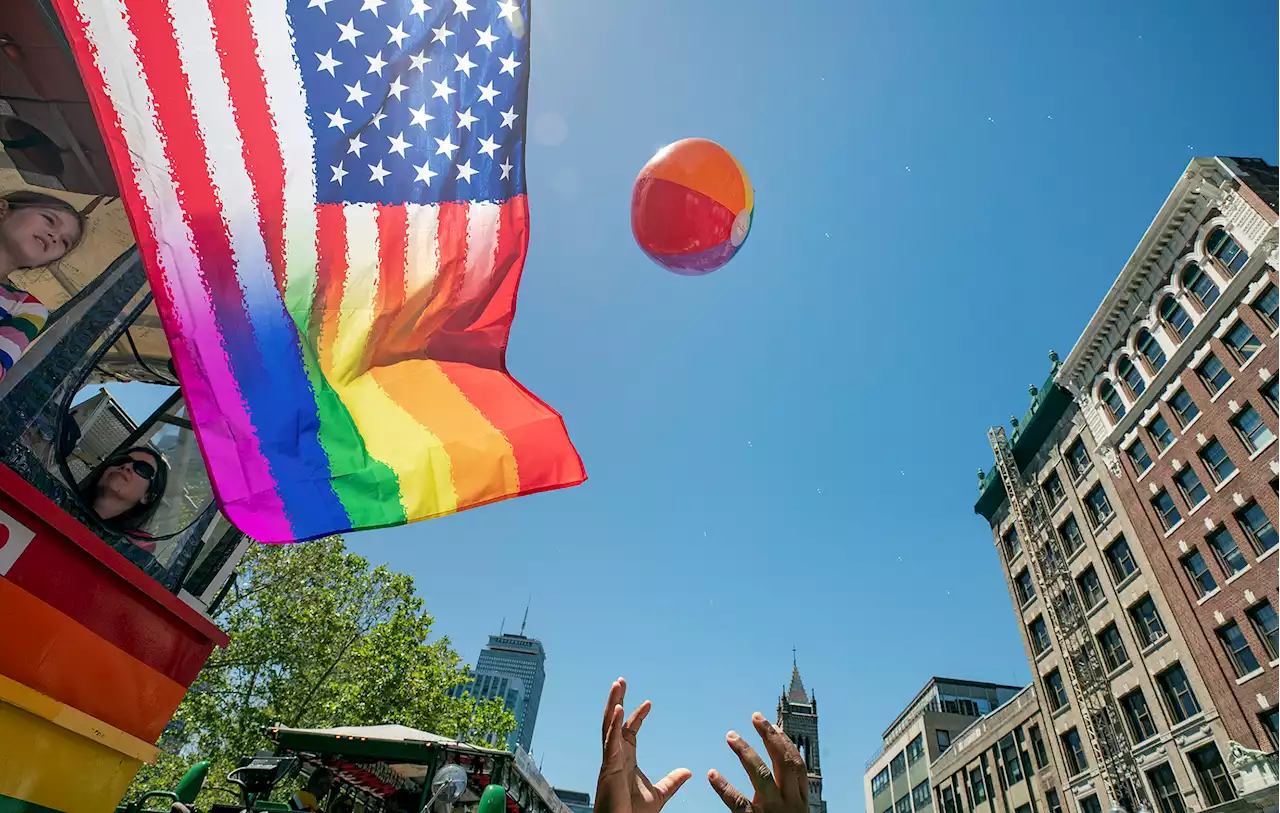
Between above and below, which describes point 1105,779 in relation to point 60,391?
above

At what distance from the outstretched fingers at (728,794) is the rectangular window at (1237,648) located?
29453mm

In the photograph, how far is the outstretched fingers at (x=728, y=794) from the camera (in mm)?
2662

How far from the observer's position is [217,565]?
16.3 feet

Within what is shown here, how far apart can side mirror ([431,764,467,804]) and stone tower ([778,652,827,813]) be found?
110 meters

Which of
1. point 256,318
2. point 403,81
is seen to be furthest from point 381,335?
point 403,81

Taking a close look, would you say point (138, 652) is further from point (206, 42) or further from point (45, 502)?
point (206, 42)

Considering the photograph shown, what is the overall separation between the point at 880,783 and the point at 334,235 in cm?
7306

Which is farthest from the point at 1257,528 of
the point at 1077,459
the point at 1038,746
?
the point at 1038,746

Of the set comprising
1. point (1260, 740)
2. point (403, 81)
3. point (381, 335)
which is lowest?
point (381, 335)

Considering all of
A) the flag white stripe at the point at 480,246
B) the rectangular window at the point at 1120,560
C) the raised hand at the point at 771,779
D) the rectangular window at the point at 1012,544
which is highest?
the rectangular window at the point at 1012,544

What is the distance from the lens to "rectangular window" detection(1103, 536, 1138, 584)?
30.1 metres

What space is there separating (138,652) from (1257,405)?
31.6 metres

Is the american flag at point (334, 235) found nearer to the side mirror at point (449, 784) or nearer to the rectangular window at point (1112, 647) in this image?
the side mirror at point (449, 784)

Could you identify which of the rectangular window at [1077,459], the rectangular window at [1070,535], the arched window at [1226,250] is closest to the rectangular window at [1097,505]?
the rectangular window at [1070,535]
